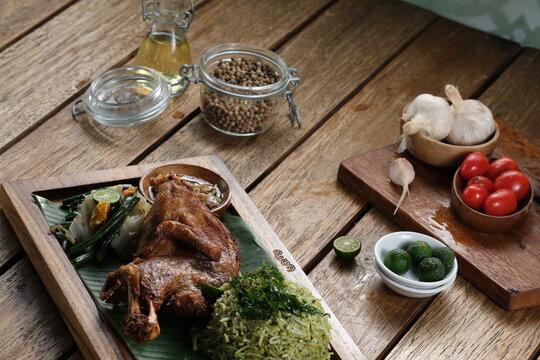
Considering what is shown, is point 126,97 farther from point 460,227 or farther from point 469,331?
point 469,331

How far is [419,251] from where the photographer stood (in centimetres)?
219

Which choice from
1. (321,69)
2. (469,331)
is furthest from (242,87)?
(469,331)

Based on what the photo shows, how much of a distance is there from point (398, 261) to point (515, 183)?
0.54 m

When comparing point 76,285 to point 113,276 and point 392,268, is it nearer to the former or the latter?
point 113,276

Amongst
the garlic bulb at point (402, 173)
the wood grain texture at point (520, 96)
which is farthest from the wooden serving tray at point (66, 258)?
the wood grain texture at point (520, 96)

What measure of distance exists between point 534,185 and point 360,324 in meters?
0.89

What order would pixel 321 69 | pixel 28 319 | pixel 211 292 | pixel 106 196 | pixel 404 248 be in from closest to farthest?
pixel 211 292
pixel 28 319
pixel 106 196
pixel 404 248
pixel 321 69

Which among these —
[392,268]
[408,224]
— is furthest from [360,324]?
[408,224]

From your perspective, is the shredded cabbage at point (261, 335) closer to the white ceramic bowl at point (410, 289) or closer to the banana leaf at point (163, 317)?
the banana leaf at point (163, 317)

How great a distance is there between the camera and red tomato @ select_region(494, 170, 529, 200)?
2.42 metres

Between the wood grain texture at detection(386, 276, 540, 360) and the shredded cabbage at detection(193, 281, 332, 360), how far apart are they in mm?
349

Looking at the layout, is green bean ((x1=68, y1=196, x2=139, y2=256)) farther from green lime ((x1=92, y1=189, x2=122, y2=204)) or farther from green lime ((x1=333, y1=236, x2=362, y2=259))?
green lime ((x1=333, y1=236, x2=362, y2=259))

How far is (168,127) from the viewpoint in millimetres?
2781

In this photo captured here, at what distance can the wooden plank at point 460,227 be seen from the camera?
2221 millimetres
